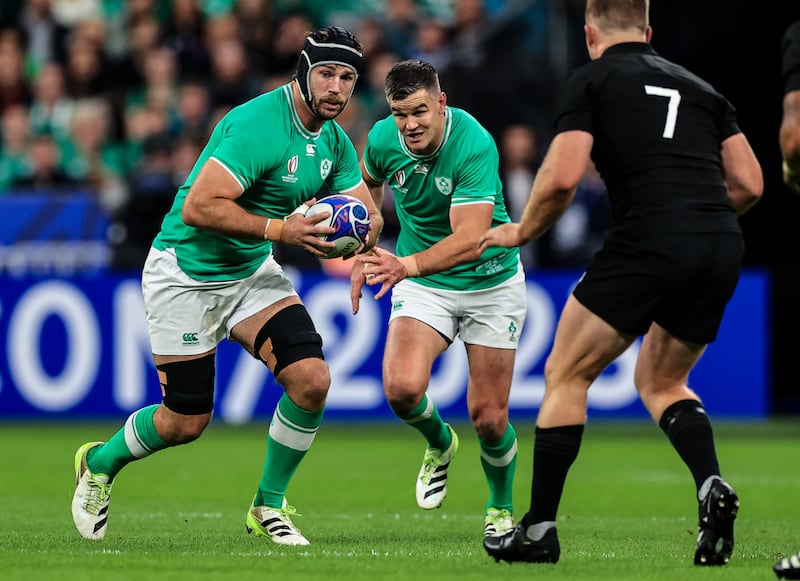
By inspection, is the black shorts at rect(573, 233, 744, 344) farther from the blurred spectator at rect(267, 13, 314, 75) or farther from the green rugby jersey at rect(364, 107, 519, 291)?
the blurred spectator at rect(267, 13, 314, 75)

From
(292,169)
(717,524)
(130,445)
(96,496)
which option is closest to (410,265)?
(292,169)

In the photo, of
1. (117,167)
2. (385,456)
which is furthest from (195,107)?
(385,456)

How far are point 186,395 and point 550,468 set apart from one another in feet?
6.59

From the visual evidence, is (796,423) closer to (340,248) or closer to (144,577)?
→ (340,248)

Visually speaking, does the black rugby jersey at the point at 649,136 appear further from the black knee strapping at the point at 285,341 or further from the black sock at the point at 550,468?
the black knee strapping at the point at 285,341

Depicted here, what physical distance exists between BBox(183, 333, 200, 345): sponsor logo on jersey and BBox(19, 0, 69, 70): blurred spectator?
1063 cm

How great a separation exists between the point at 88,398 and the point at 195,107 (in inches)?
138

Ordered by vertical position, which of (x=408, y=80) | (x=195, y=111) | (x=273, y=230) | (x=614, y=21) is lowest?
(x=273, y=230)

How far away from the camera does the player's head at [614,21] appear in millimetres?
6176

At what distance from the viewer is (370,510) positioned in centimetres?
895

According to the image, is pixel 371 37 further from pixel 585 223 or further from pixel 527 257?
pixel 585 223

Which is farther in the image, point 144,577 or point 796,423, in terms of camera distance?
point 796,423

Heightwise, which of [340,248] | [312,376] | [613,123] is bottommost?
[312,376]

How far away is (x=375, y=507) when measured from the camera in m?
9.13
